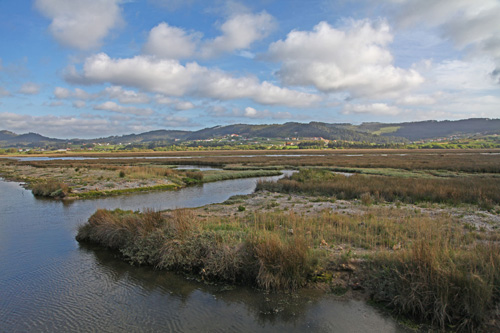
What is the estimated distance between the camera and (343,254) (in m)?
11.2

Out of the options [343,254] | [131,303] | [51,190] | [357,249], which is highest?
[51,190]

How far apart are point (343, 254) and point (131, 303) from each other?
24.3ft

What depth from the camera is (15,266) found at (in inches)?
512

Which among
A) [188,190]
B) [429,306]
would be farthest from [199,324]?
[188,190]

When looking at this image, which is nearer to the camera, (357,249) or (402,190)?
(357,249)

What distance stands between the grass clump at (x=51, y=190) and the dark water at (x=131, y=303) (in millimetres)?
16825

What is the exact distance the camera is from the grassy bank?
807 cm

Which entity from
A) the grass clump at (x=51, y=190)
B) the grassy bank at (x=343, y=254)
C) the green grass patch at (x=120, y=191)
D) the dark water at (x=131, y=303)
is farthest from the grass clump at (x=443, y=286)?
the grass clump at (x=51, y=190)

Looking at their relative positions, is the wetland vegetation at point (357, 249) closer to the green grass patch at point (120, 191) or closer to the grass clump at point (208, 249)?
the grass clump at point (208, 249)

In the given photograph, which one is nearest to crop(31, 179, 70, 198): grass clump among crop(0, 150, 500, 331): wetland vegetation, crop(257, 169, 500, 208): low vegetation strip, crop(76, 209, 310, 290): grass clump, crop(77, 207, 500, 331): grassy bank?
crop(77, 207, 500, 331): grassy bank

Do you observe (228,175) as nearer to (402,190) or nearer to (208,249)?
(402,190)

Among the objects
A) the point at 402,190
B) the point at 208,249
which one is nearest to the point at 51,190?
the point at 208,249

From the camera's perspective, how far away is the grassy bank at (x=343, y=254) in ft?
26.5

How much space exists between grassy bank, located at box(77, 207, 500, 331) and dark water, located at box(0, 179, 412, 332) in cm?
65
